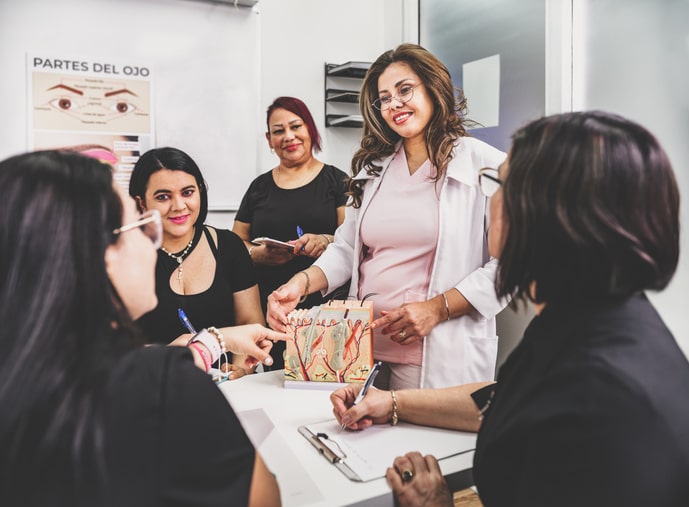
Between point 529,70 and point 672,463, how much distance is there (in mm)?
1946

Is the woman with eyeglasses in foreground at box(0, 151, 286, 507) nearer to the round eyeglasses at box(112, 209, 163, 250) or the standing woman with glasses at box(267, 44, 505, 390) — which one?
the round eyeglasses at box(112, 209, 163, 250)

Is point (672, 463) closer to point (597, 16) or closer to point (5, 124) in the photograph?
point (597, 16)

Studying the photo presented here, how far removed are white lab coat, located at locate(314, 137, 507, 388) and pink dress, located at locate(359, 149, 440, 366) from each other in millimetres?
39

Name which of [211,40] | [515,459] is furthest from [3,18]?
[515,459]

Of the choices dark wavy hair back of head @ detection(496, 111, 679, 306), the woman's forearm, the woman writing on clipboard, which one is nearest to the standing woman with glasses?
the woman's forearm

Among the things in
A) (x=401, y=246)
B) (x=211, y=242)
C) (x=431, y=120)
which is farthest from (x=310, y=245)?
(x=431, y=120)

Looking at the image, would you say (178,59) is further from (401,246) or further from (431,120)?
(401,246)

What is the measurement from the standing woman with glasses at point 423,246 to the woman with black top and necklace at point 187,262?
13.5 inches

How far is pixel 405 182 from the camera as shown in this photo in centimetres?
192

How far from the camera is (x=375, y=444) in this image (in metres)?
1.19

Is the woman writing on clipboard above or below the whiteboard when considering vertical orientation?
below

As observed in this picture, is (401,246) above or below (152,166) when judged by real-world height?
below

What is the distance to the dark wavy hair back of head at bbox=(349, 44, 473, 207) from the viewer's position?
187cm

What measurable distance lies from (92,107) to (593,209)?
2.69 meters
